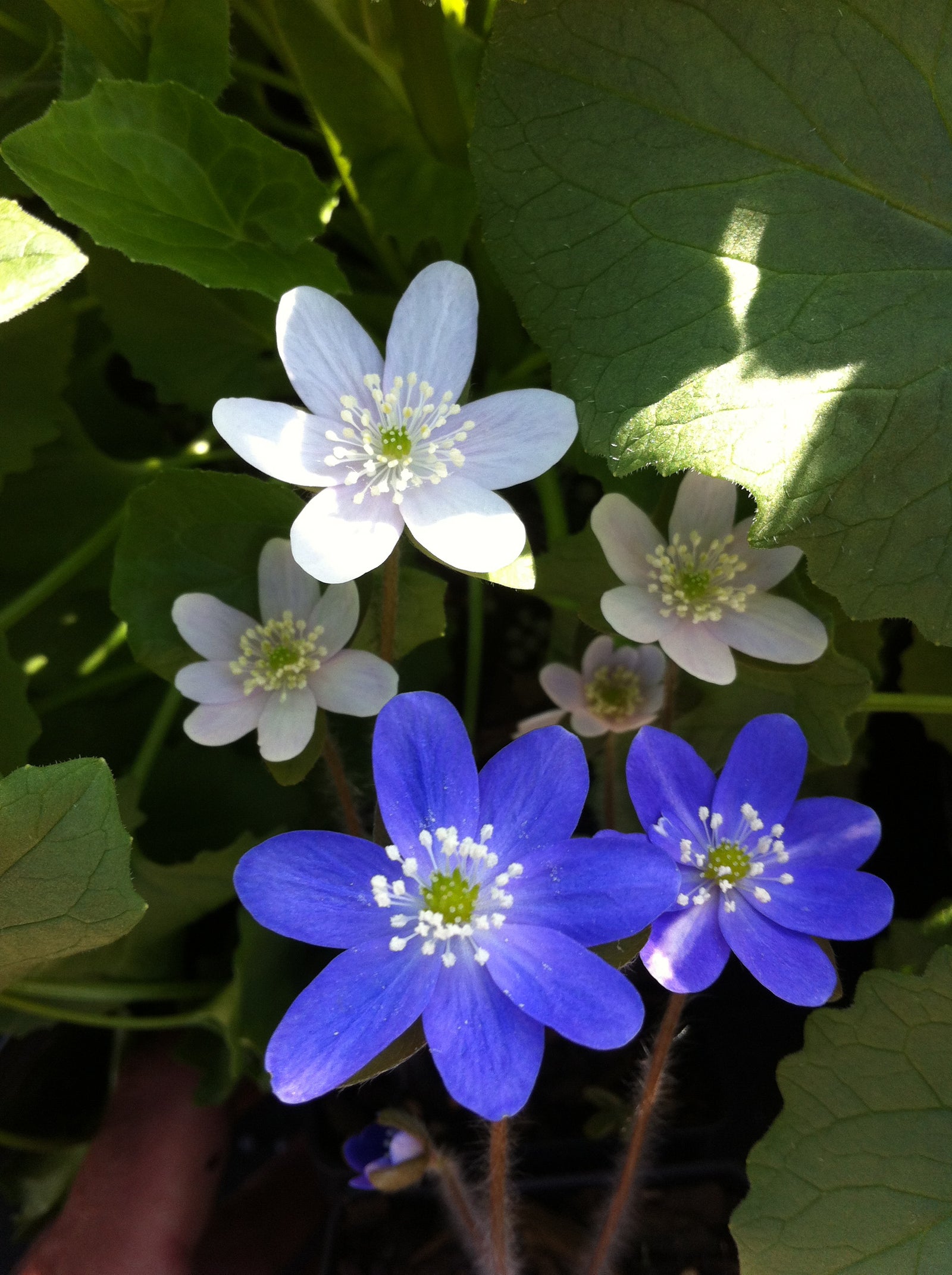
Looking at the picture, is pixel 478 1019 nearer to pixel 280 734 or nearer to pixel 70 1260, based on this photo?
pixel 280 734

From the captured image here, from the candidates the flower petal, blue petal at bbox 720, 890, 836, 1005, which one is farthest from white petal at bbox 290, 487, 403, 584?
blue petal at bbox 720, 890, 836, 1005

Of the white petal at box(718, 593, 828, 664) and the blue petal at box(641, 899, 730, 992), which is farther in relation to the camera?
the white petal at box(718, 593, 828, 664)

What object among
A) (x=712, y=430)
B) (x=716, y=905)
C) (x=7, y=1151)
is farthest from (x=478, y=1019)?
(x=7, y=1151)

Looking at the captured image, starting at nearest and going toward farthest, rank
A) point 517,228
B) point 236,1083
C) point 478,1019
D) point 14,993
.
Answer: point 478,1019
point 517,228
point 14,993
point 236,1083

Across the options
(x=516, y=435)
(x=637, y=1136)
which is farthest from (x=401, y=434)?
(x=637, y=1136)

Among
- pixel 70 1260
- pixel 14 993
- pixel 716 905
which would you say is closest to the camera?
pixel 716 905

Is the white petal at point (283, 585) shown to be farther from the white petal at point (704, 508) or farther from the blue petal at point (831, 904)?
the blue petal at point (831, 904)

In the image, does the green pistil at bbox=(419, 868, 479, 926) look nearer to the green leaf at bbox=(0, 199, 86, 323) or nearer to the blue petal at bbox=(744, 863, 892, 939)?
the blue petal at bbox=(744, 863, 892, 939)
